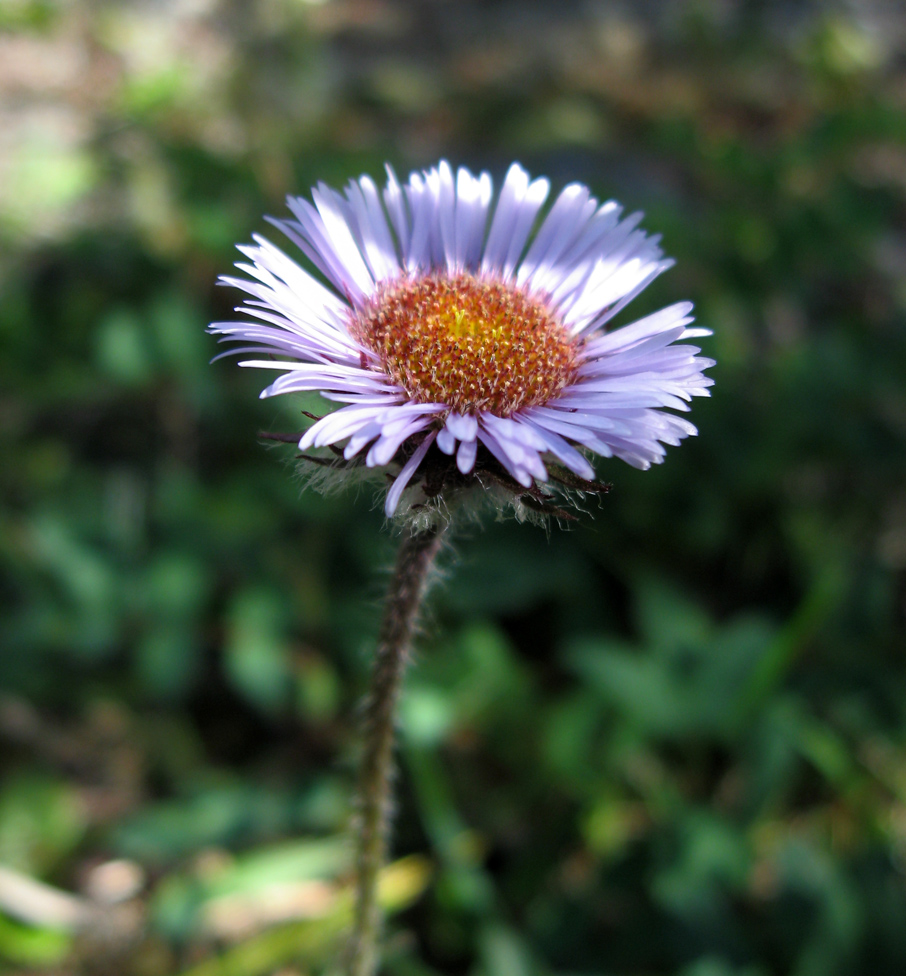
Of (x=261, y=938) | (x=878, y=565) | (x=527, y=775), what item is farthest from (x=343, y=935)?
(x=878, y=565)

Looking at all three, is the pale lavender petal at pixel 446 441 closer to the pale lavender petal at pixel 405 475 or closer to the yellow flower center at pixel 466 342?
the pale lavender petal at pixel 405 475

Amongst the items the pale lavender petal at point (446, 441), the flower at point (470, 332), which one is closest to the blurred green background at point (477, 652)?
the flower at point (470, 332)

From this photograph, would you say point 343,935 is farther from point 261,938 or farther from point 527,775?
point 527,775

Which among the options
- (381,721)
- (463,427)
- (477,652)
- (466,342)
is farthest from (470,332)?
(477,652)

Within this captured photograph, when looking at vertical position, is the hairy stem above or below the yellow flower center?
below

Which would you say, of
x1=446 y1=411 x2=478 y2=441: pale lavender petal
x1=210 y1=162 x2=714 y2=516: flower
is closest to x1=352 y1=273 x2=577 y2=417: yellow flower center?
x1=210 y1=162 x2=714 y2=516: flower

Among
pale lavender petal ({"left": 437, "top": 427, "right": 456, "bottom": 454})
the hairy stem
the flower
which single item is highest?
the flower

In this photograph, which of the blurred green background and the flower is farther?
the blurred green background

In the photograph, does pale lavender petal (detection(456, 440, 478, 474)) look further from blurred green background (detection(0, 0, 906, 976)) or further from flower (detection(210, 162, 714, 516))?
blurred green background (detection(0, 0, 906, 976))
